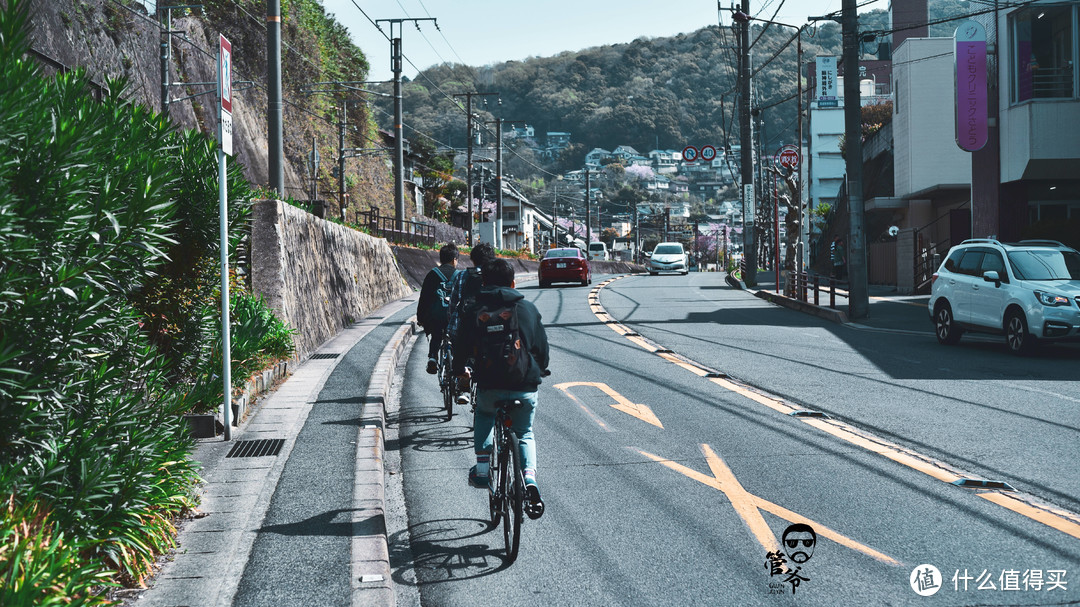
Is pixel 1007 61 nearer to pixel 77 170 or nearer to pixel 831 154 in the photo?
pixel 77 170

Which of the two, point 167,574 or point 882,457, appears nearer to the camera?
point 167,574

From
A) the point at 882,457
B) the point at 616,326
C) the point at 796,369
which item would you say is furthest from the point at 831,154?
the point at 882,457

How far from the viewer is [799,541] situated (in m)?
5.43

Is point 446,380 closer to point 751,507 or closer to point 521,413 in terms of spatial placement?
point 521,413

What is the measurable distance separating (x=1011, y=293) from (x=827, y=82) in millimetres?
74092

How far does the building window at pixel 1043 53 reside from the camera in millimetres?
23969

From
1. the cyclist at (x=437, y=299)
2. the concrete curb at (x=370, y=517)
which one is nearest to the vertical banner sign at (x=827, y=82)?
the cyclist at (x=437, y=299)

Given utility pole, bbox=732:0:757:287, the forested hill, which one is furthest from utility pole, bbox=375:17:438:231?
the forested hill

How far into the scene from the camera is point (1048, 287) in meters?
14.2

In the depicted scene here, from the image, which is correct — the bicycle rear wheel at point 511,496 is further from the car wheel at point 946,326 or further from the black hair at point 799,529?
the car wheel at point 946,326

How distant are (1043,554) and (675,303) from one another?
70.9 feet

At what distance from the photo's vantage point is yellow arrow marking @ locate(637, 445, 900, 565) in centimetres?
535

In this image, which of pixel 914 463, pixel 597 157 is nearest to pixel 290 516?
pixel 914 463

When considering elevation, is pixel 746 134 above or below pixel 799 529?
above
